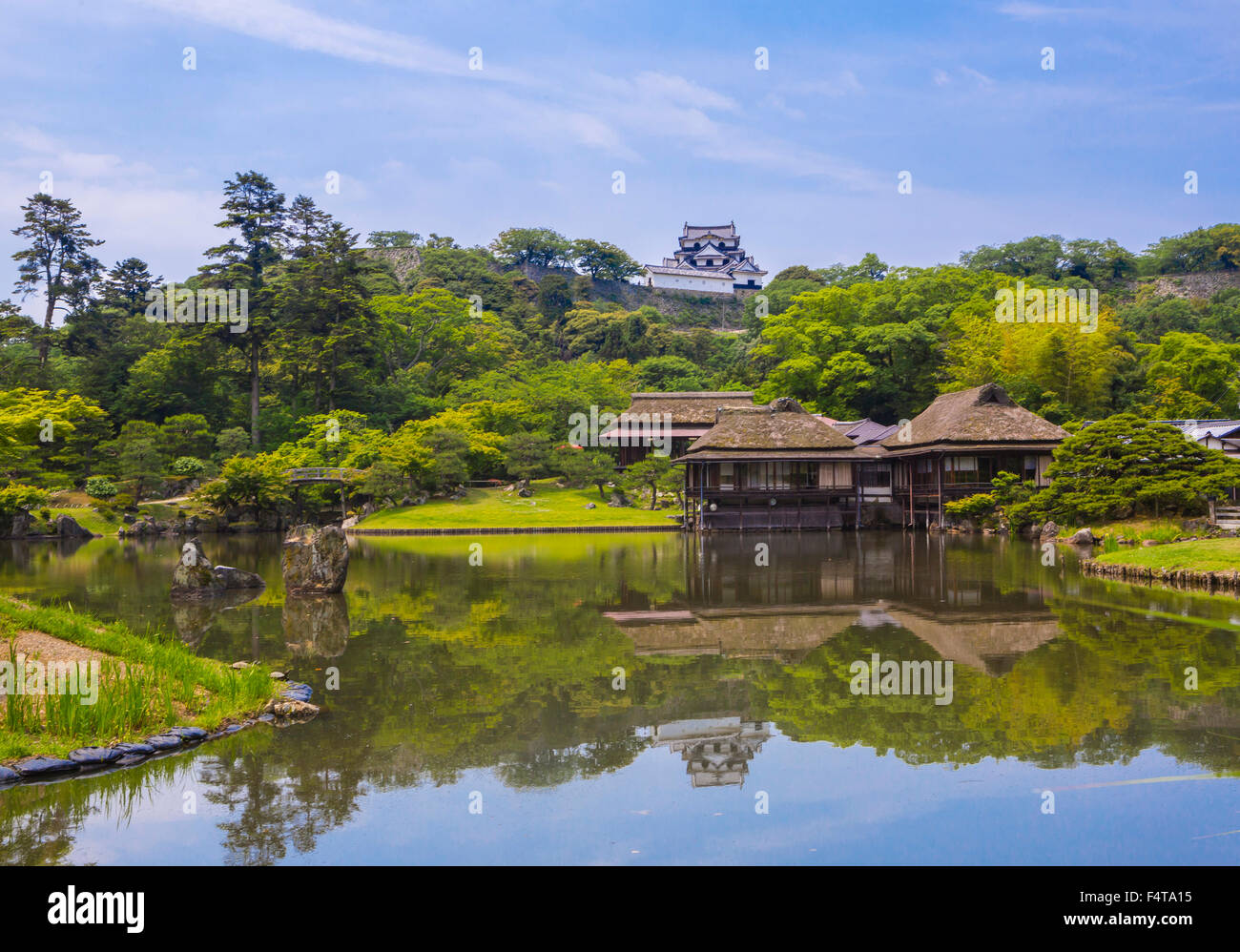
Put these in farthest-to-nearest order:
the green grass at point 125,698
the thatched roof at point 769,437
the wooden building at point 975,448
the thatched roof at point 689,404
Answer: the thatched roof at point 689,404
the thatched roof at point 769,437
the wooden building at point 975,448
the green grass at point 125,698

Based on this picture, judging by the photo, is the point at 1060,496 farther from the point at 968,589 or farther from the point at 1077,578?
the point at 968,589

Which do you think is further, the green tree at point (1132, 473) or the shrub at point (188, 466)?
the shrub at point (188, 466)

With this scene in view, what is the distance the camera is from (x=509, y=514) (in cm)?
3422

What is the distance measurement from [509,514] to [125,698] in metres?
27.0

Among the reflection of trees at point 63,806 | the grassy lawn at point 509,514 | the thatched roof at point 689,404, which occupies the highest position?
the thatched roof at point 689,404

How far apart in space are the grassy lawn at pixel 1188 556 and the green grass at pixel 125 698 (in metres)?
15.0

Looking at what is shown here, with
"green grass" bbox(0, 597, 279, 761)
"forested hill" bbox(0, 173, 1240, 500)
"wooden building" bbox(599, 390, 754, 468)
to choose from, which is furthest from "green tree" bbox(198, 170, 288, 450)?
"green grass" bbox(0, 597, 279, 761)

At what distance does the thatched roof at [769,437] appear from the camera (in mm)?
31906

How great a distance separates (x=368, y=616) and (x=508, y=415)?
93.2 ft

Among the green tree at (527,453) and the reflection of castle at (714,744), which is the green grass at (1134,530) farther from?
the green tree at (527,453)

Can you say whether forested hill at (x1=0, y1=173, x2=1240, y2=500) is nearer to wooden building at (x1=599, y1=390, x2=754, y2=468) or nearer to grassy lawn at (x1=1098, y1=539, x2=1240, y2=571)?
wooden building at (x1=599, y1=390, x2=754, y2=468)

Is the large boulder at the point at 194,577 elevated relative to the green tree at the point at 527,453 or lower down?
lower down

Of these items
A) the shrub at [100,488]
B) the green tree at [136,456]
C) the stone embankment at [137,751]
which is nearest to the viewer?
the stone embankment at [137,751]

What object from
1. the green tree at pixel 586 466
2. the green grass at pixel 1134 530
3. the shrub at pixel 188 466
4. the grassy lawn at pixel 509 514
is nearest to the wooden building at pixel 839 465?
the grassy lawn at pixel 509 514
